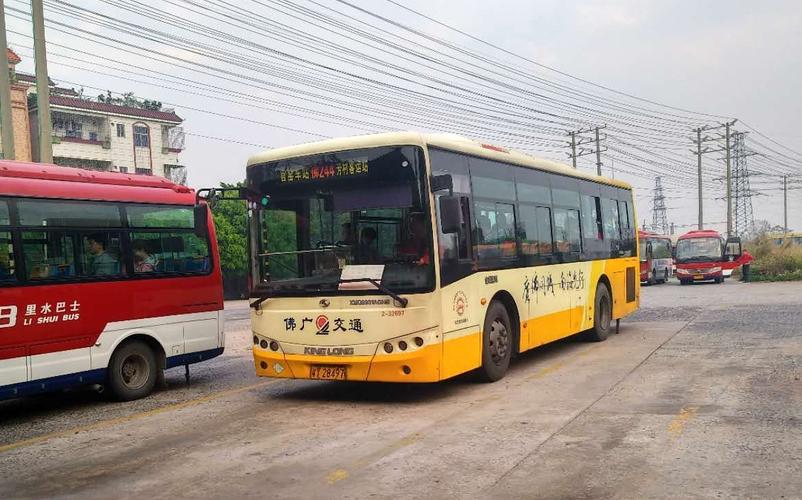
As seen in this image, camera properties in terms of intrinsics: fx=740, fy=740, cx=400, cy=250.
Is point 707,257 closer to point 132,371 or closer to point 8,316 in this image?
point 132,371

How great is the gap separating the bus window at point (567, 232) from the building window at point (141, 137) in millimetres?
42044

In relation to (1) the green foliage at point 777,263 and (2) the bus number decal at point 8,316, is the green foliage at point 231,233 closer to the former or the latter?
(1) the green foliage at point 777,263

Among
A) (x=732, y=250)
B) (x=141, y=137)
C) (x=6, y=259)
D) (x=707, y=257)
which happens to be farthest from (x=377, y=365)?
(x=141, y=137)

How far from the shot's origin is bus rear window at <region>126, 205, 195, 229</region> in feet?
33.1

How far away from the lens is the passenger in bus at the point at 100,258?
9.34 metres

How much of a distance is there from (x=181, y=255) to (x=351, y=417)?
4166 mm

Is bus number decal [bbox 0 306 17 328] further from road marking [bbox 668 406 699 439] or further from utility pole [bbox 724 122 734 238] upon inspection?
utility pole [bbox 724 122 734 238]

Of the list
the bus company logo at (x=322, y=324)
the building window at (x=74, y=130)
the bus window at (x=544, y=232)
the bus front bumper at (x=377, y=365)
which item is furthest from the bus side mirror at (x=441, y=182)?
the building window at (x=74, y=130)

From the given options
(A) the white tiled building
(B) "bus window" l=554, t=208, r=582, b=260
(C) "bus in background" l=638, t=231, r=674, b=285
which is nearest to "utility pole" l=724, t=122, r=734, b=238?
(C) "bus in background" l=638, t=231, r=674, b=285

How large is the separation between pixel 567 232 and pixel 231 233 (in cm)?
3031

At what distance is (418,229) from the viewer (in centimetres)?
823

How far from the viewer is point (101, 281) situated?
9.35 metres

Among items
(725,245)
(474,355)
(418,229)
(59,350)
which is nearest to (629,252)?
(474,355)

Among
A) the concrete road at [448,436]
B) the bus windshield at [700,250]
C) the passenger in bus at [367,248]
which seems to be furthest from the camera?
the bus windshield at [700,250]
